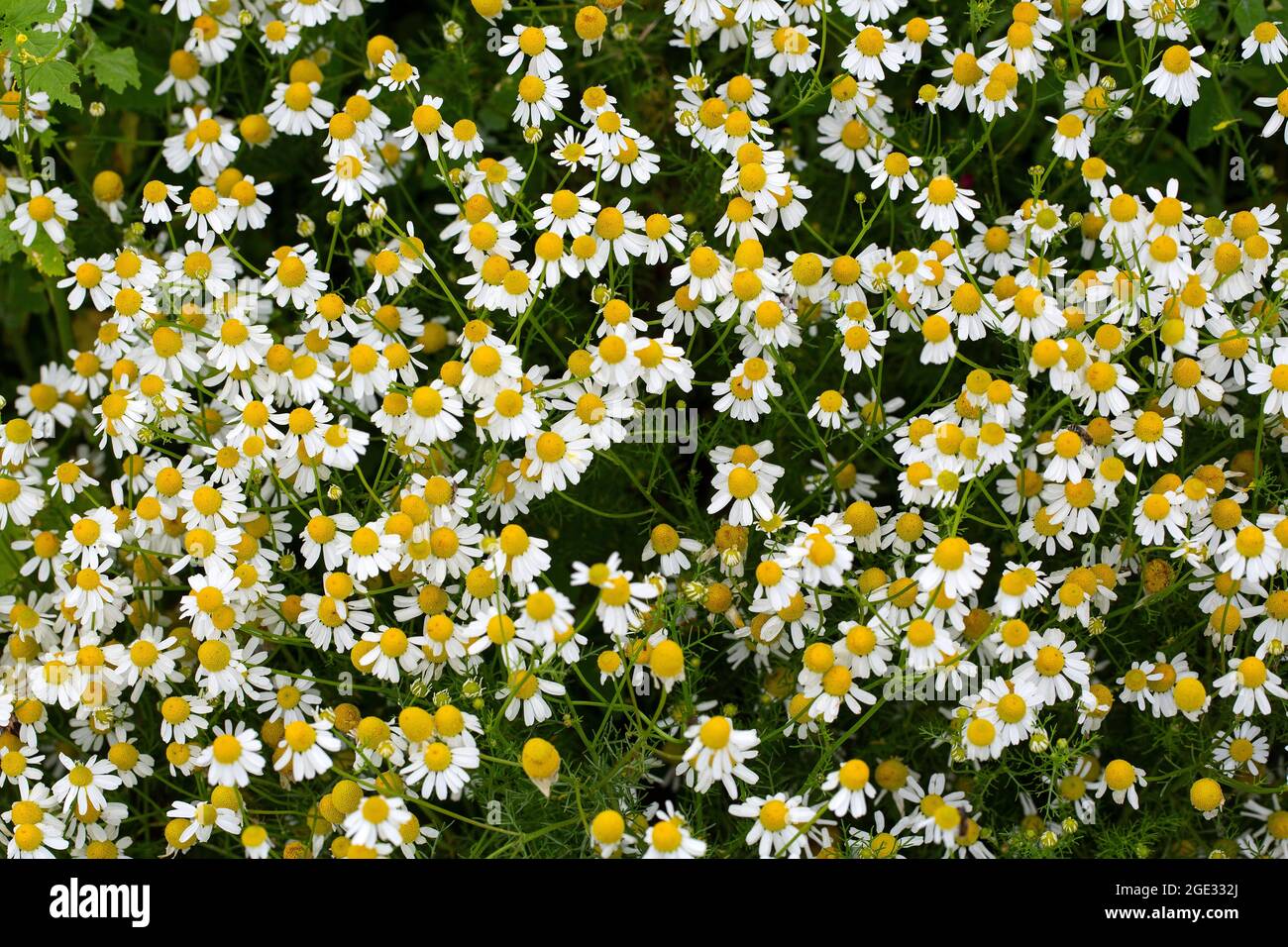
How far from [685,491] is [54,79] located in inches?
65.2

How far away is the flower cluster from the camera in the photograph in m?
2.52

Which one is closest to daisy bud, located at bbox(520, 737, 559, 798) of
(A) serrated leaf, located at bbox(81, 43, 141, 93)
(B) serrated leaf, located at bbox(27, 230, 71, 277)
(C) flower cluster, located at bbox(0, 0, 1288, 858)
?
(C) flower cluster, located at bbox(0, 0, 1288, 858)

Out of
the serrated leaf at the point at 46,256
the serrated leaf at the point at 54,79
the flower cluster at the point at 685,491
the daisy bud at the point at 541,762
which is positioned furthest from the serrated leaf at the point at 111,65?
the daisy bud at the point at 541,762

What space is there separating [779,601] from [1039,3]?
1.50 meters

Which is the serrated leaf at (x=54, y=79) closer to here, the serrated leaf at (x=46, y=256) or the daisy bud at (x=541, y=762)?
the serrated leaf at (x=46, y=256)

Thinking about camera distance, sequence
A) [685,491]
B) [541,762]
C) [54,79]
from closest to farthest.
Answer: [541,762] < [54,79] < [685,491]

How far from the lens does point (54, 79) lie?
2.83 metres

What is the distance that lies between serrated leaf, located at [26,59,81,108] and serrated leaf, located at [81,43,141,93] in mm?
177

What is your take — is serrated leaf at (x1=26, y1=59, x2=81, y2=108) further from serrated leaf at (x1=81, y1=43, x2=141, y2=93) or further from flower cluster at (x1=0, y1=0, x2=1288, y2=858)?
serrated leaf at (x1=81, y1=43, x2=141, y2=93)

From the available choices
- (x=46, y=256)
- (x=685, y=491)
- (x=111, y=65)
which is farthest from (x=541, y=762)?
(x=111, y=65)

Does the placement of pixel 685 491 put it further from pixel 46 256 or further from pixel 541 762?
pixel 46 256

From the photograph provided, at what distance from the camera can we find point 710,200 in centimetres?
316

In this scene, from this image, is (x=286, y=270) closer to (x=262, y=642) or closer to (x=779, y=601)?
(x=262, y=642)

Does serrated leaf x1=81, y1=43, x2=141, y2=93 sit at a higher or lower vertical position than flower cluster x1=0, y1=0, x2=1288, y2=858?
higher
